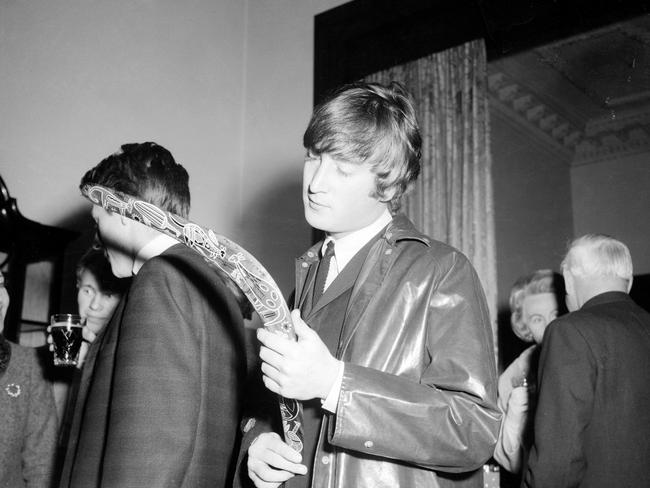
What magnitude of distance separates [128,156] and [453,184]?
2519mm

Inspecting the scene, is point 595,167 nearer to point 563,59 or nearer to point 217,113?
point 563,59

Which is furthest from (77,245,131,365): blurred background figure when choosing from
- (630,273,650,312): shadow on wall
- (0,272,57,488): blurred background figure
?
(630,273,650,312): shadow on wall

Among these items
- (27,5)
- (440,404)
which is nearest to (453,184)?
(27,5)

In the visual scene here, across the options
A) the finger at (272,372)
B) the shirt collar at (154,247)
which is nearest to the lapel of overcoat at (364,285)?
the finger at (272,372)

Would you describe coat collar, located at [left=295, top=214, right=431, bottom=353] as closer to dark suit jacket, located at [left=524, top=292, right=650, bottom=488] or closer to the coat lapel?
the coat lapel

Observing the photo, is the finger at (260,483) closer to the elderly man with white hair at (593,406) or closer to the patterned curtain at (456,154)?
the elderly man with white hair at (593,406)

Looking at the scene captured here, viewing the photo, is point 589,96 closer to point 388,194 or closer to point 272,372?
point 388,194

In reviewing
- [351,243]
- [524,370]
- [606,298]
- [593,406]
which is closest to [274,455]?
[351,243]

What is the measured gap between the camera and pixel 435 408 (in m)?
1.10

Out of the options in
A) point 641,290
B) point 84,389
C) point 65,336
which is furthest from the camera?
point 641,290

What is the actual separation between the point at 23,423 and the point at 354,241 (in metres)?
1.53

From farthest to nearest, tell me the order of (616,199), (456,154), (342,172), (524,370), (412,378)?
(616,199), (456,154), (524,370), (342,172), (412,378)

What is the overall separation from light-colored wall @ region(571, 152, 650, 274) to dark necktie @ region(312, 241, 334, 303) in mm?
5211

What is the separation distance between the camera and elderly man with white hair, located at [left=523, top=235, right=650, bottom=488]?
7.15 feet
